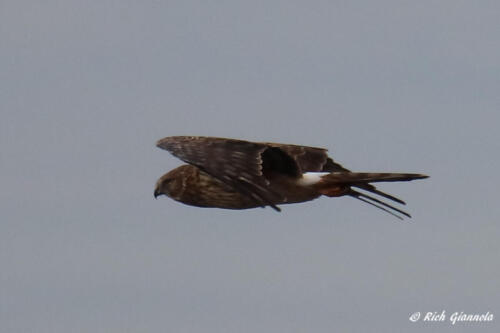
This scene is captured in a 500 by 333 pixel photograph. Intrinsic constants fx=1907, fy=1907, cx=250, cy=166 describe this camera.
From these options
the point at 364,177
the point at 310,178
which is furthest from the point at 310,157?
the point at 364,177

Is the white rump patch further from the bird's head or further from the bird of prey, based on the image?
the bird's head

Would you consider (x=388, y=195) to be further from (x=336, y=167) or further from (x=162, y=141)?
(x=162, y=141)

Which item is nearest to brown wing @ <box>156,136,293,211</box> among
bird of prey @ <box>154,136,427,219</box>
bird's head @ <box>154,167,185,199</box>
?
bird of prey @ <box>154,136,427,219</box>

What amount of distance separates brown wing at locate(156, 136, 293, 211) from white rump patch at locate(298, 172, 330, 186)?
51cm

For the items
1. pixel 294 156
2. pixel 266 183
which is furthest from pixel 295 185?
pixel 266 183

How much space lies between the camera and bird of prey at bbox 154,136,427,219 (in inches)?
755

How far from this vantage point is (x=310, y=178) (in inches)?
827

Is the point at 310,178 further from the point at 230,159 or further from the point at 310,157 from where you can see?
the point at 230,159

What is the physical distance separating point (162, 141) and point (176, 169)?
5.93ft

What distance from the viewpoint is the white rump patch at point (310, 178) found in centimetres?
2092

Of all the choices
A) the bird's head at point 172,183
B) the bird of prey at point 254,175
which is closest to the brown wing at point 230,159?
the bird of prey at point 254,175

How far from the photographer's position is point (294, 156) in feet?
70.0

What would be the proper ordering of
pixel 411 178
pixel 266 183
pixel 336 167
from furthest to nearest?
pixel 336 167, pixel 411 178, pixel 266 183

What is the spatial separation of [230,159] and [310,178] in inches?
74.0
